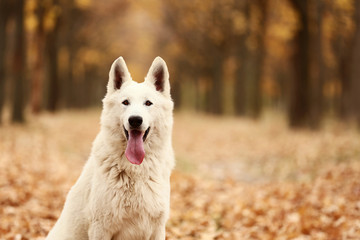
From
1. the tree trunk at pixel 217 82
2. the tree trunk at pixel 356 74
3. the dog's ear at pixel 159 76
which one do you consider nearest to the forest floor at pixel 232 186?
the tree trunk at pixel 356 74

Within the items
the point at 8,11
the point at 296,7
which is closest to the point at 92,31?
the point at 8,11

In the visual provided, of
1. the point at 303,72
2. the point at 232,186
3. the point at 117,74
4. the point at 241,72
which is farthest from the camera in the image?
the point at 241,72

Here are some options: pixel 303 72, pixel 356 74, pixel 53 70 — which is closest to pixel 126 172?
pixel 356 74

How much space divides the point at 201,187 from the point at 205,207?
4.73ft

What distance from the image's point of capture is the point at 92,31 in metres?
29.8

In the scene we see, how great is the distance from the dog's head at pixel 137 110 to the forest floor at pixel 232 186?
2.17 metres

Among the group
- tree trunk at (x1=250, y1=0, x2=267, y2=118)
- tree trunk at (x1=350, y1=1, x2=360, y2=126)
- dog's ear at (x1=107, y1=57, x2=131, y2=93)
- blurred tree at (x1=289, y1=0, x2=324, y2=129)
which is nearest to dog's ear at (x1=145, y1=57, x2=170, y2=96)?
dog's ear at (x1=107, y1=57, x2=131, y2=93)

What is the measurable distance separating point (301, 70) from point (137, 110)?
13413 millimetres

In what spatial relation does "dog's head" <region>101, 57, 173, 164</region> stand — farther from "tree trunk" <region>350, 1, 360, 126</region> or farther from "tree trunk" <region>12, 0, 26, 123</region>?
"tree trunk" <region>12, 0, 26, 123</region>

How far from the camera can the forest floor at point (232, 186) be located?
532 centimetres

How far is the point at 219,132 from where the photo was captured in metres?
18.3

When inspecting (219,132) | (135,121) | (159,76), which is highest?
(159,76)

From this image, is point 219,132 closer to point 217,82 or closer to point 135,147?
point 217,82

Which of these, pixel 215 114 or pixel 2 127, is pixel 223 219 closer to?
pixel 2 127
